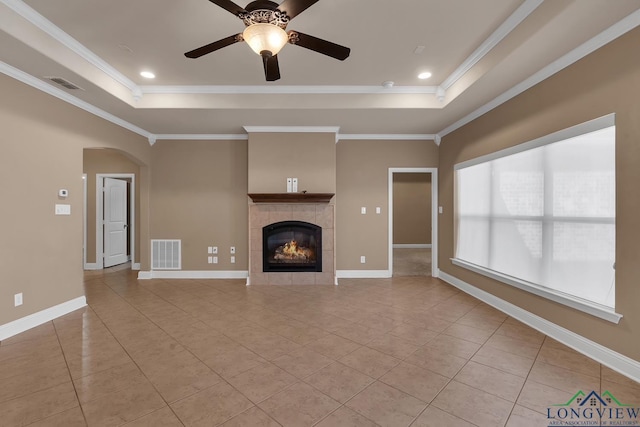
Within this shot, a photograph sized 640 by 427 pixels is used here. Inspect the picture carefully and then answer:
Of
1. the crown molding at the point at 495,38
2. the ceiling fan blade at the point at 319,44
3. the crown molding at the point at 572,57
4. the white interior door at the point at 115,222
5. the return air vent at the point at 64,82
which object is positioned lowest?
the white interior door at the point at 115,222

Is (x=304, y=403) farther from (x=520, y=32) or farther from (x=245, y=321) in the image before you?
(x=520, y=32)

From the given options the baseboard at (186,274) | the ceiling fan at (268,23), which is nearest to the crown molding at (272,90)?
the ceiling fan at (268,23)

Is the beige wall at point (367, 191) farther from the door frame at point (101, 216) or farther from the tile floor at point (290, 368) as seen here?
the door frame at point (101, 216)

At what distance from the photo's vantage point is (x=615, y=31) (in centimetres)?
212

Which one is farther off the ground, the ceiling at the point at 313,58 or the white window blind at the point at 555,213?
Result: the ceiling at the point at 313,58

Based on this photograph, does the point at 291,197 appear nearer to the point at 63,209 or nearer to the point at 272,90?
the point at 272,90

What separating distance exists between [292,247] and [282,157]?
162 cm

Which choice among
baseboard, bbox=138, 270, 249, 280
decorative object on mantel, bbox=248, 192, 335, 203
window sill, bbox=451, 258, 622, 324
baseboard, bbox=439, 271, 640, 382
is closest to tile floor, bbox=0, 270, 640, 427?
baseboard, bbox=439, 271, 640, 382

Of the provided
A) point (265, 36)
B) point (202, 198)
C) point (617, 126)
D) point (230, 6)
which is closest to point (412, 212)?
point (202, 198)

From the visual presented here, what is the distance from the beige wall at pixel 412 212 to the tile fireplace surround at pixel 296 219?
4876 mm

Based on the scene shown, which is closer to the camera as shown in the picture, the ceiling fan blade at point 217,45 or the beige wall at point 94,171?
the ceiling fan blade at point 217,45

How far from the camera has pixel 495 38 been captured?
8.54 ft

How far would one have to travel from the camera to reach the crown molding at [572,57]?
2048 millimetres

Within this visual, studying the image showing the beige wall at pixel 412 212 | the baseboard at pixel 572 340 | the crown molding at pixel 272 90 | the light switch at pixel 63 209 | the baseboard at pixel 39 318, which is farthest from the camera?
the beige wall at pixel 412 212
